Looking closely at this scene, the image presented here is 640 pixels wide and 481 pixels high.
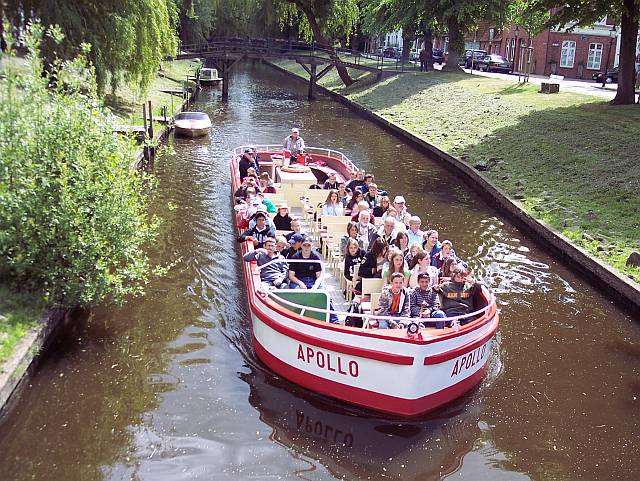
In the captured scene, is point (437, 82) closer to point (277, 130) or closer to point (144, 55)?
point (277, 130)

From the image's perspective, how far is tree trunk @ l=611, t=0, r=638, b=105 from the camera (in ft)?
75.6

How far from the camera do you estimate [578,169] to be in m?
18.6

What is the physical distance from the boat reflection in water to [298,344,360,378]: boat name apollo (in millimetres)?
542

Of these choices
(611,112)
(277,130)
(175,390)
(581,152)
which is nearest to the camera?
(175,390)

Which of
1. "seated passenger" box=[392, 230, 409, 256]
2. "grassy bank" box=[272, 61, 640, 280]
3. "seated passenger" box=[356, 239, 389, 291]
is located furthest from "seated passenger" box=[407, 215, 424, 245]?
"grassy bank" box=[272, 61, 640, 280]

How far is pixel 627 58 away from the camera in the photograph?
2405 cm

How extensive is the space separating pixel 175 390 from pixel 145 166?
554 inches

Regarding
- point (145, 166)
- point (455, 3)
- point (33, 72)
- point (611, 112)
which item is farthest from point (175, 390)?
point (455, 3)

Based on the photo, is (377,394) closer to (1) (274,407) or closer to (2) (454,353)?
(2) (454,353)

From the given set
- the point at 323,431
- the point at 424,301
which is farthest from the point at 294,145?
the point at 323,431

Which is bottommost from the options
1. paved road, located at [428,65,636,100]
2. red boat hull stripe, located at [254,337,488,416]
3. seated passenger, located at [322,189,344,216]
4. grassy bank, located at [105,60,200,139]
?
red boat hull stripe, located at [254,337,488,416]

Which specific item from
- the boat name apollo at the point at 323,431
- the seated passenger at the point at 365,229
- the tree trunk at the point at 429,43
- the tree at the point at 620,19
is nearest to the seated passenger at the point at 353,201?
the seated passenger at the point at 365,229

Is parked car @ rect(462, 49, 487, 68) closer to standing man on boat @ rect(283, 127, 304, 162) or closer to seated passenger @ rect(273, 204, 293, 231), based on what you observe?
standing man on boat @ rect(283, 127, 304, 162)

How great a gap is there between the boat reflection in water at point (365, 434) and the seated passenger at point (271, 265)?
163 cm
